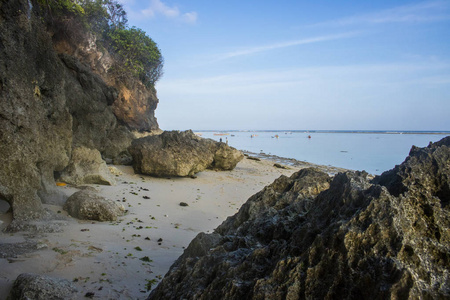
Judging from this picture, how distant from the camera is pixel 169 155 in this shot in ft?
40.8

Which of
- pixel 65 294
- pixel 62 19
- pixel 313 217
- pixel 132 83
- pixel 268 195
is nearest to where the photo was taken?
pixel 313 217

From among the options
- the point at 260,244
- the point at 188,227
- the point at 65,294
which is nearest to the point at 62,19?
the point at 188,227

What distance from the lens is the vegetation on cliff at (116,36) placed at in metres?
14.0

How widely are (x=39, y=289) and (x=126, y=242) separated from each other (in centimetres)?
225

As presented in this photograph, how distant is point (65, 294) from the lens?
3059mm

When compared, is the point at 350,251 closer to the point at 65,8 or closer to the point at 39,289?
the point at 39,289

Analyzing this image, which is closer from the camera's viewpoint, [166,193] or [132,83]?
[166,193]

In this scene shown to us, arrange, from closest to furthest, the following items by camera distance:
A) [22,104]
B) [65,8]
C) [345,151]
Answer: [22,104] → [65,8] → [345,151]

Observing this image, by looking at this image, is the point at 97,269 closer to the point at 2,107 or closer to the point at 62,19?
the point at 2,107

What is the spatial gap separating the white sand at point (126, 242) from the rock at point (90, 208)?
18cm

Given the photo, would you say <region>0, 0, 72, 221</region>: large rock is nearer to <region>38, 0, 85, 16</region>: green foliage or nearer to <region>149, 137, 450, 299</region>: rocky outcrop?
<region>149, 137, 450, 299</region>: rocky outcrop

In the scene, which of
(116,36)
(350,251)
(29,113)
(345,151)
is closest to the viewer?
(350,251)

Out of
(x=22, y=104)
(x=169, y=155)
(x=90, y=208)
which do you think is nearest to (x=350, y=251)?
(x=90, y=208)

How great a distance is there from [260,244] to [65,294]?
2.00 metres
